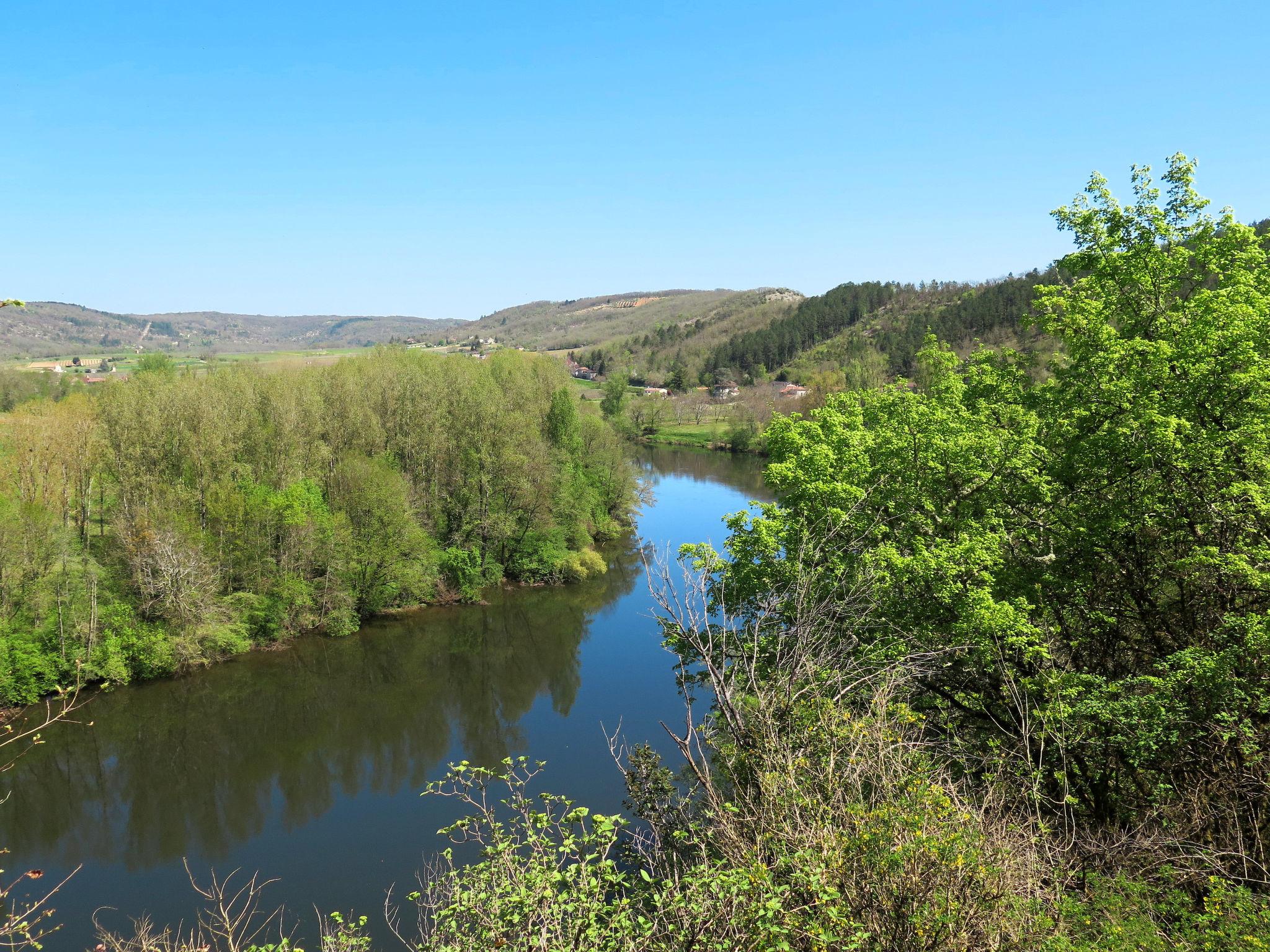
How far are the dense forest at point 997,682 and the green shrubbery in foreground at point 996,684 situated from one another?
0.05 m

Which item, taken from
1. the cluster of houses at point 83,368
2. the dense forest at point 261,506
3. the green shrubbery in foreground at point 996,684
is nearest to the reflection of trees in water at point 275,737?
the dense forest at point 261,506

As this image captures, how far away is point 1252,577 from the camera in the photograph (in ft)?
30.0

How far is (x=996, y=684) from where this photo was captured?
40.7 feet

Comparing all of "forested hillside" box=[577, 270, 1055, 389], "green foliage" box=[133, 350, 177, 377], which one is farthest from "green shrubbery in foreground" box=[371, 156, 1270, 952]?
"forested hillside" box=[577, 270, 1055, 389]

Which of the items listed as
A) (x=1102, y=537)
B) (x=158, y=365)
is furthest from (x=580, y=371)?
(x=1102, y=537)

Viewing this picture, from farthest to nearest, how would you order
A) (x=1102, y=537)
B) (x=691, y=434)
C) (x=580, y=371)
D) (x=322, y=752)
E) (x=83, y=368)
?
(x=580, y=371) → (x=83, y=368) → (x=691, y=434) → (x=322, y=752) → (x=1102, y=537)

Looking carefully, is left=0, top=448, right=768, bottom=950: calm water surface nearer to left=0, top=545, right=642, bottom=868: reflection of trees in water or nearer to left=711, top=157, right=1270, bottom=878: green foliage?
left=0, top=545, right=642, bottom=868: reflection of trees in water

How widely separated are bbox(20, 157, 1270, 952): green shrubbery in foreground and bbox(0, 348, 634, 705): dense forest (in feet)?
48.5

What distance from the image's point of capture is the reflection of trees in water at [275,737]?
1855 cm

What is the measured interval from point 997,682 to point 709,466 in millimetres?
60652

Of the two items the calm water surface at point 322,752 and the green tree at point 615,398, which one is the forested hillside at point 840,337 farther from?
the calm water surface at point 322,752

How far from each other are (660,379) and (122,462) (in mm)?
112167

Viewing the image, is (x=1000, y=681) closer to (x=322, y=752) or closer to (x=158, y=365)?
(x=322, y=752)

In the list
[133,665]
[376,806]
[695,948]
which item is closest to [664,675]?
[376,806]
